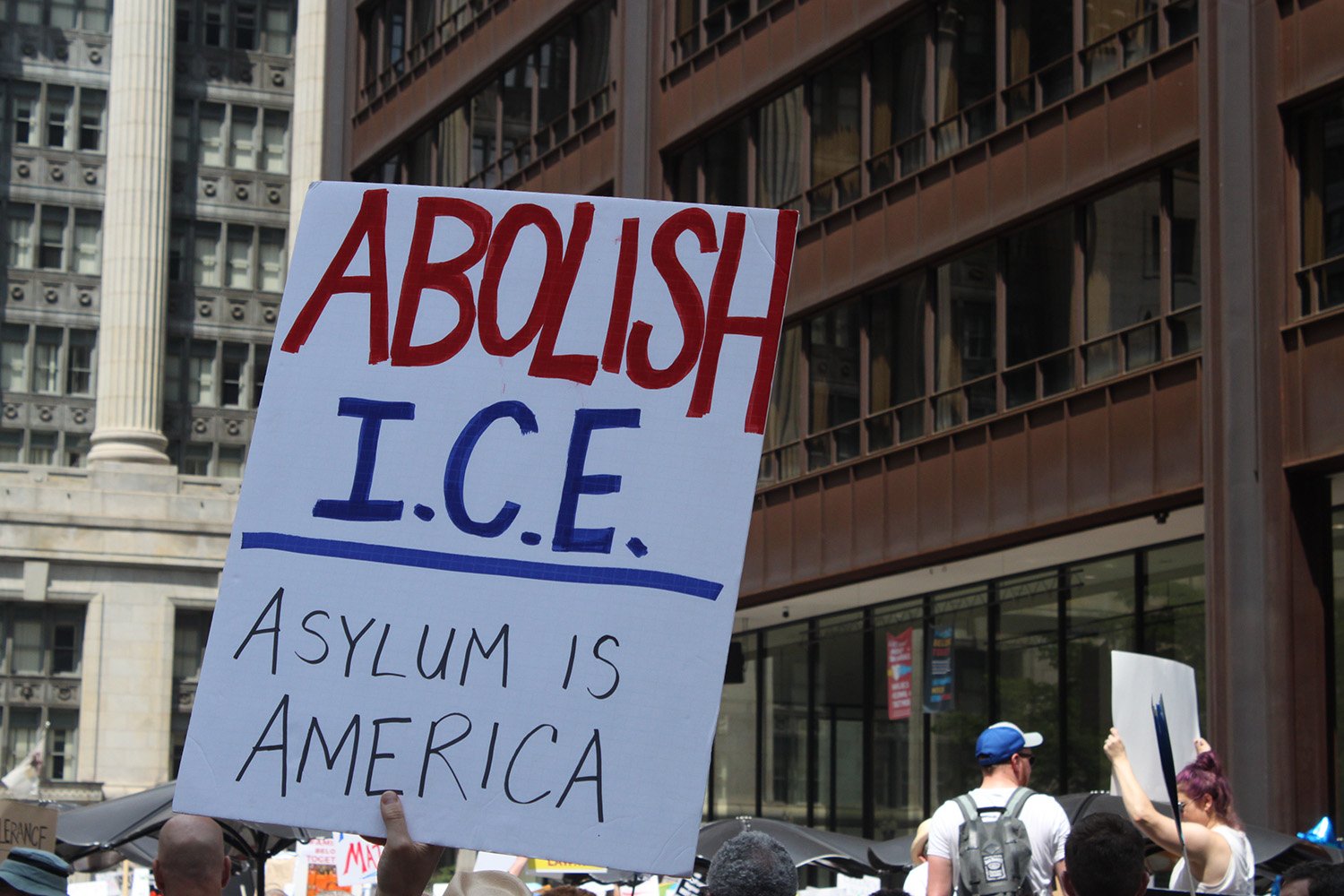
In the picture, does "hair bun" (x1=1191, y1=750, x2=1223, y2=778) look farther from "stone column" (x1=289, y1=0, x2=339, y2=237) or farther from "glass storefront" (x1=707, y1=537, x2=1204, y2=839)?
"stone column" (x1=289, y1=0, x2=339, y2=237)

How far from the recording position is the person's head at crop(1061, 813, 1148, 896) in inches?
203

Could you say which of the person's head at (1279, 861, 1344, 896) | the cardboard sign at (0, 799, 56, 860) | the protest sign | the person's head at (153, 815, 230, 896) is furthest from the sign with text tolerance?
the cardboard sign at (0, 799, 56, 860)

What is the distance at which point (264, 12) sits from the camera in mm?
78062

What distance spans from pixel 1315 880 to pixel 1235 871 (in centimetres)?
207

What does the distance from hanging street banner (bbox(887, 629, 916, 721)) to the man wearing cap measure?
2049cm

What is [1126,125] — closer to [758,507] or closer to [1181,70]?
[1181,70]

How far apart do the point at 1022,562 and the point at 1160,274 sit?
4.56 metres

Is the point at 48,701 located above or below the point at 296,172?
below

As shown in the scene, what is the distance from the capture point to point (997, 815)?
759cm

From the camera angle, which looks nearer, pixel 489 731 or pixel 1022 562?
pixel 489 731

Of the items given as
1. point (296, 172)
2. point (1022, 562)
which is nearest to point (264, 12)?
point (296, 172)

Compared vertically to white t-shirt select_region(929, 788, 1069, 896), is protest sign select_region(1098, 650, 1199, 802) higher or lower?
higher

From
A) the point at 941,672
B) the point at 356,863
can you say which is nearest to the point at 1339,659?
the point at 941,672

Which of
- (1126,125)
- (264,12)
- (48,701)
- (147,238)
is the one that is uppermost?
(264,12)
